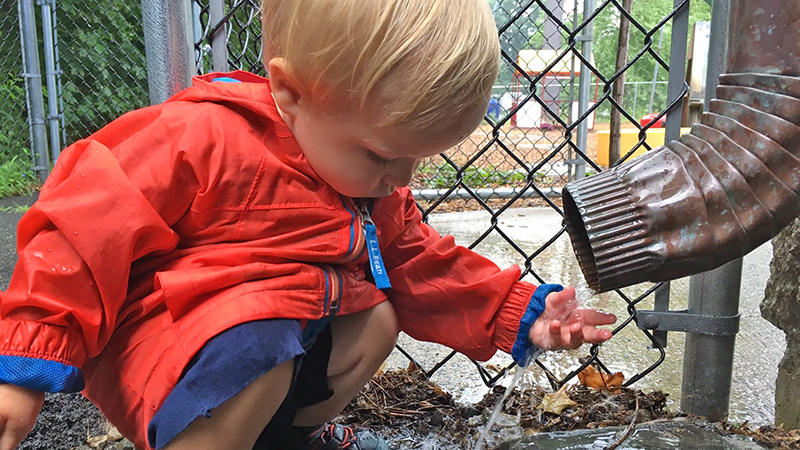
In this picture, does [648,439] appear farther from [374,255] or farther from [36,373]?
[36,373]

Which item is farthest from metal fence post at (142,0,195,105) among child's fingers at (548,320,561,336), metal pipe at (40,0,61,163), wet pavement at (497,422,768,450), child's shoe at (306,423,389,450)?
metal pipe at (40,0,61,163)

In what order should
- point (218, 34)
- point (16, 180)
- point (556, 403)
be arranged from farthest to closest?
point (16, 180), point (556, 403), point (218, 34)

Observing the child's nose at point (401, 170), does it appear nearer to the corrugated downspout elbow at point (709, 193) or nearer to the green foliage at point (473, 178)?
the corrugated downspout elbow at point (709, 193)

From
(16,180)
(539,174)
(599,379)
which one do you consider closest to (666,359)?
(599,379)

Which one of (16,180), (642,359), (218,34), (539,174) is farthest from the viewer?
(16,180)

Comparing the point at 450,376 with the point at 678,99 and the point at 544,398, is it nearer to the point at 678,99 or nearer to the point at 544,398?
the point at 544,398

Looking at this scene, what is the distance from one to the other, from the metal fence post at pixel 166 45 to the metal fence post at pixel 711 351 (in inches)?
48.0

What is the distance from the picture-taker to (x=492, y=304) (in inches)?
57.4

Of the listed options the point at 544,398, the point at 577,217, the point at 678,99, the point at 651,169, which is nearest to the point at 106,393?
the point at 577,217

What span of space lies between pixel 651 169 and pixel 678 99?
2.01 feet

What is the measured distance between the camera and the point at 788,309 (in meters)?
1.60

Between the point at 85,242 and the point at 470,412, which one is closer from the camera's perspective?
the point at 85,242

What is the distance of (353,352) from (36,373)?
0.62 m

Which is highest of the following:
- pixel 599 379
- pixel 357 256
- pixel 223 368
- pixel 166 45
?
pixel 166 45
